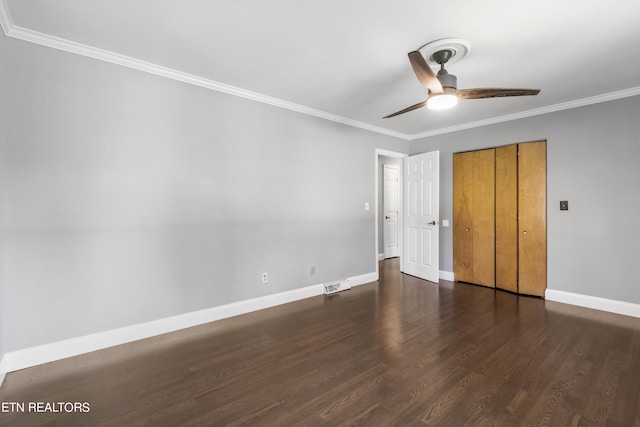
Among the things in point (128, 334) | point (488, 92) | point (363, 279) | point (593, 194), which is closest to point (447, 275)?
point (363, 279)

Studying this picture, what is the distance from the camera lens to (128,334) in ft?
8.98

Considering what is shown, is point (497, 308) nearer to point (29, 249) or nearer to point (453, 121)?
point (453, 121)

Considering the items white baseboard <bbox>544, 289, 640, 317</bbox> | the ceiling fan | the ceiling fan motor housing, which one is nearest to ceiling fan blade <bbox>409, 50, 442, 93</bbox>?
the ceiling fan

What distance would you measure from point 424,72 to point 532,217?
3.15m

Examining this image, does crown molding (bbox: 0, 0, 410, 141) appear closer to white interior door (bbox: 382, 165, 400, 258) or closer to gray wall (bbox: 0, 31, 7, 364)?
gray wall (bbox: 0, 31, 7, 364)

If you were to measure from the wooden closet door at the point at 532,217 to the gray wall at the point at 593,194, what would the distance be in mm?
69

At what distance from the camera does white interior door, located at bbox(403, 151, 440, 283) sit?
4949 millimetres

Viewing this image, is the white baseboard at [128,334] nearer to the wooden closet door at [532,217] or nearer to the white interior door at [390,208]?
the wooden closet door at [532,217]

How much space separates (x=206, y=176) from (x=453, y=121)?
12.8 feet

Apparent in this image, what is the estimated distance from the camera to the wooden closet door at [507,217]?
171 inches

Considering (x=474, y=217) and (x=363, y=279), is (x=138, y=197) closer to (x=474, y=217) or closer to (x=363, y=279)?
(x=363, y=279)

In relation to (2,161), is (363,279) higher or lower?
lower

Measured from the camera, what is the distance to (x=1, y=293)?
2160 millimetres

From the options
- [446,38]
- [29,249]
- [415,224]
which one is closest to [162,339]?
[29,249]
